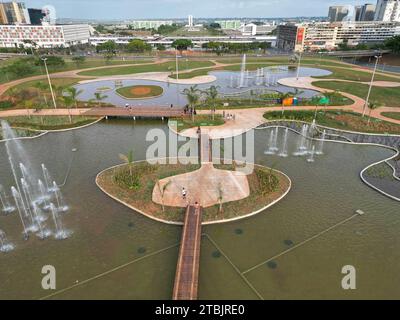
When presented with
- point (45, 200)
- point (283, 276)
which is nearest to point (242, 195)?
point (283, 276)

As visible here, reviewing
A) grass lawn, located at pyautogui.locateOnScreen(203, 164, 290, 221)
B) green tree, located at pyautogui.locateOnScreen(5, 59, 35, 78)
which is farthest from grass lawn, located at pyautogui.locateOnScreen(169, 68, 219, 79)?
grass lawn, located at pyautogui.locateOnScreen(203, 164, 290, 221)

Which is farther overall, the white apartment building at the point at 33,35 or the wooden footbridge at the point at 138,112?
the white apartment building at the point at 33,35

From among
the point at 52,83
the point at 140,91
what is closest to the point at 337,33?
the point at 140,91

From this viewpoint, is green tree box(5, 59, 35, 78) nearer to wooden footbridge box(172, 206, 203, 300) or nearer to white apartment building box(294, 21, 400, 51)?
wooden footbridge box(172, 206, 203, 300)

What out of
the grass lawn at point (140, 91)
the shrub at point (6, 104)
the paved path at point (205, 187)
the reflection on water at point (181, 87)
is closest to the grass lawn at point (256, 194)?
the paved path at point (205, 187)

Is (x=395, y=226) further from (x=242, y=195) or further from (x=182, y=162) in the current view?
(x=182, y=162)

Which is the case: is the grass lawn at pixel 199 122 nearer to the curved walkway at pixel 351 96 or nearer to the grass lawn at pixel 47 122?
the grass lawn at pixel 47 122
